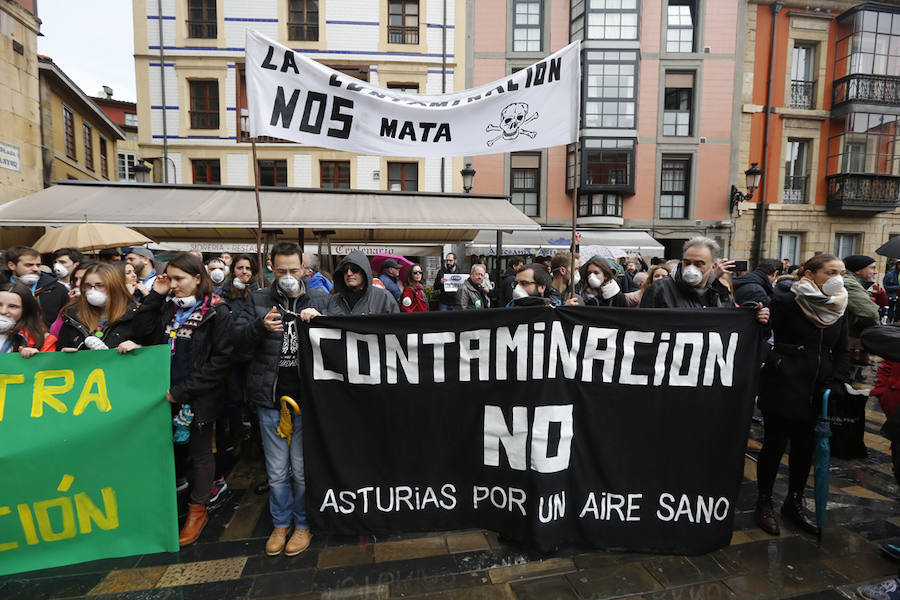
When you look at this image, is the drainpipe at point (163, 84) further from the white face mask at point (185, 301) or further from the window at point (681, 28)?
the window at point (681, 28)

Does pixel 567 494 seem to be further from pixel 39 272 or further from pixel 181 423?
pixel 39 272

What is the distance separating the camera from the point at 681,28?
18125 mm

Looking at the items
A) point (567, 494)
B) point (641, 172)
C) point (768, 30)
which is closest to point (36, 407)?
point (567, 494)

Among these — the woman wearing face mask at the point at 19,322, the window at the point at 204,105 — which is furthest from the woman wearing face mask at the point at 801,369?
the window at the point at 204,105

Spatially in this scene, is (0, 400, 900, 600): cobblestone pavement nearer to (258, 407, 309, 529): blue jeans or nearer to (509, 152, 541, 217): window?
(258, 407, 309, 529): blue jeans

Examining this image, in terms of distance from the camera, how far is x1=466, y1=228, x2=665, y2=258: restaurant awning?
16562mm

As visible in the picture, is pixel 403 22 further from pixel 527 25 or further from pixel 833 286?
pixel 833 286

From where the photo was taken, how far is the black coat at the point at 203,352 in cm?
279

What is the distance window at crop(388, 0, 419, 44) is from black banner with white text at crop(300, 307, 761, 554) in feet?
58.3

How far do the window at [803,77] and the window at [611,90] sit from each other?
22.1 feet

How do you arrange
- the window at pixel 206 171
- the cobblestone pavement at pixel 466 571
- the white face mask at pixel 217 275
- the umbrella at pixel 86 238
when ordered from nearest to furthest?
1. the cobblestone pavement at pixel 466 571
2. the white face mask at pixel 217 275
3. the umbrella at pixel 86 238
4. the window at pixel 206 171

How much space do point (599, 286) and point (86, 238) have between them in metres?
6.90

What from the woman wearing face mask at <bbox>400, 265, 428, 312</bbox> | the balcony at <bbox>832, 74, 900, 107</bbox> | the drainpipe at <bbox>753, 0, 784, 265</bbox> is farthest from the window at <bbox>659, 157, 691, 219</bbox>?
the woman wearing face mask at <bbox>400, 265, 428, 312</bbox>

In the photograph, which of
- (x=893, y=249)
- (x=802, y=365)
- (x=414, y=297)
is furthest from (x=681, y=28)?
(x=802, y=365)
